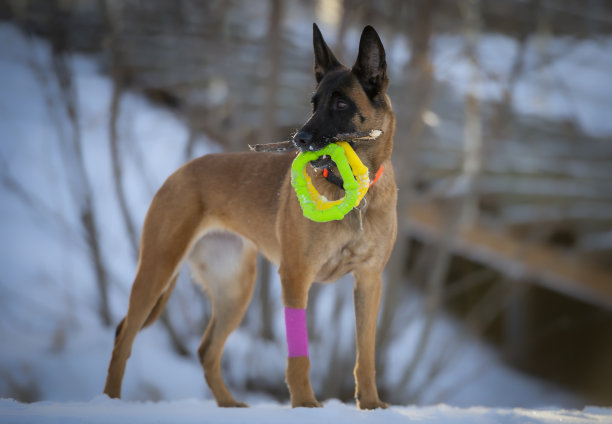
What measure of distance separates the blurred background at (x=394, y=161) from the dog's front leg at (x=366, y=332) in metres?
2.94

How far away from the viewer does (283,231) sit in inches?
132

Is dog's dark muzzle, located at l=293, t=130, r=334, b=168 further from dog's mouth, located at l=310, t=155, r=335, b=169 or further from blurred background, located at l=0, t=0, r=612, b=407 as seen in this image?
blurred background, located at l=0, t=0, r=612, b=407

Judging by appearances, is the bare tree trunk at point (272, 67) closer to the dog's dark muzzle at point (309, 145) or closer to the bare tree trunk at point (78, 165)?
the bare tree trunk at point (78, 165)

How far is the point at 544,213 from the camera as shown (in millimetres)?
7316

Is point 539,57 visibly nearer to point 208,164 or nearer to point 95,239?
point 208,164

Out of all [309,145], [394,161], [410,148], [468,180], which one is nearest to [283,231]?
[309,145]

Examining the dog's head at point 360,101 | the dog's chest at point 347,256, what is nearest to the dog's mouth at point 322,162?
the dog's head at point 360,101

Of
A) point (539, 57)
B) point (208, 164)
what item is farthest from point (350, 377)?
point (539, 57)

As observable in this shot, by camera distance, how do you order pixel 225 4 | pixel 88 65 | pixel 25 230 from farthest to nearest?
pixel 25 230
pixel 88 65
pixel 225 4

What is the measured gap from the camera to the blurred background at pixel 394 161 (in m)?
6.64

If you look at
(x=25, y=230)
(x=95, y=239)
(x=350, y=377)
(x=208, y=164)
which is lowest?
(x=350, y=377)

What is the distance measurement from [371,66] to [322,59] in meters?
0.39

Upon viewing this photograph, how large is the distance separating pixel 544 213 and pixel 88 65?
660 centimetres

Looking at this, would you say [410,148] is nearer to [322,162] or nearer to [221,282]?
[221,282]
